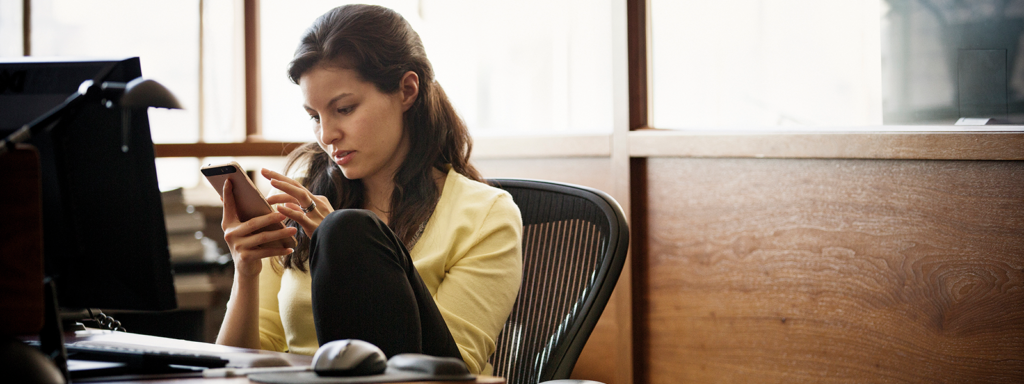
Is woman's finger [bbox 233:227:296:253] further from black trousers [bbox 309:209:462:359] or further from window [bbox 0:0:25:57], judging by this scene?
window [bbox 0:0:25:57]

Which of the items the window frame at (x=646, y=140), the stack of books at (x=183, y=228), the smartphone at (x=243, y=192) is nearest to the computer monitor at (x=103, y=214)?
the smartphone at (x=243, y=192)

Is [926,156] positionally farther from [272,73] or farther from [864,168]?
[272,73]

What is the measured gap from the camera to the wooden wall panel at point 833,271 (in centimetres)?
149

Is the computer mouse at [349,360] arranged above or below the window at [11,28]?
below

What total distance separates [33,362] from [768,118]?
5.37ft

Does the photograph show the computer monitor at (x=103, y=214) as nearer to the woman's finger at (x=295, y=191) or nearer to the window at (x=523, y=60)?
the woman's finger at (x=295, y=191)

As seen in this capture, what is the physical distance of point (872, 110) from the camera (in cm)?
171

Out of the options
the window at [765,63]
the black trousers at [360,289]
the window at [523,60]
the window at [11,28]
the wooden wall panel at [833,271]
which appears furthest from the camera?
the window at [11,28]

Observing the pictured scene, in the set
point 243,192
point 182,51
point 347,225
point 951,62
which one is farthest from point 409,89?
point 182,51

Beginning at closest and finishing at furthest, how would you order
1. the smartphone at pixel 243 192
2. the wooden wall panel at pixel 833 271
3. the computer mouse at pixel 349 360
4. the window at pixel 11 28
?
the computer mouse at pixel 349 360 → the smartphone at pixel 243 192 → the wooden wall panel at pixel 833 271 → the window at pixel 11 28

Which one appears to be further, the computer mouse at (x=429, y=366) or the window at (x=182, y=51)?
the window at (x=182, y=51)

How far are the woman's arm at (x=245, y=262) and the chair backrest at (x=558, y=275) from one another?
39 centimetres

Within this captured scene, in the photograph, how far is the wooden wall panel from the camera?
149 cm

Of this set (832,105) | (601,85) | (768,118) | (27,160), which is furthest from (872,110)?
(27,160)
